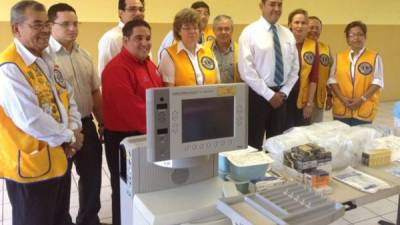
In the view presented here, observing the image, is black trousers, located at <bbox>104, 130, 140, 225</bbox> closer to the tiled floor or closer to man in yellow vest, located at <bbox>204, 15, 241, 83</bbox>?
the tiled floor

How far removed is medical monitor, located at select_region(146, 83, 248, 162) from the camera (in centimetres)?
139

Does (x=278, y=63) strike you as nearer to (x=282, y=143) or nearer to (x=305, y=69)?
(x=305, y=69)

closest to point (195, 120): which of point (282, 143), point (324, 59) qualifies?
point (282, 143)

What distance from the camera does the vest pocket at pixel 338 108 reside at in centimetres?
334

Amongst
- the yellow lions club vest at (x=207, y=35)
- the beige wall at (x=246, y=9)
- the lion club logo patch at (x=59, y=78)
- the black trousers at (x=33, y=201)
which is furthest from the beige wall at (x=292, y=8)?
the black trousers at (x=33, y=201)

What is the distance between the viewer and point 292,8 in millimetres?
6055

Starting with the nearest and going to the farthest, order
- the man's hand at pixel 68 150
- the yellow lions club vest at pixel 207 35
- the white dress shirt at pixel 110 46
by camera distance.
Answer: the man's hand at pixel 68 150
the white dress shirt at pixel 110 46
the yellow lions club vest at pixel 207 35

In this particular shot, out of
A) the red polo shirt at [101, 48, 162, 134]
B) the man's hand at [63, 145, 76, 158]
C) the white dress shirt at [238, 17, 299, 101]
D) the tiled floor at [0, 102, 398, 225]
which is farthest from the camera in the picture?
the white dress shirt at [238, 17, 299, 101]

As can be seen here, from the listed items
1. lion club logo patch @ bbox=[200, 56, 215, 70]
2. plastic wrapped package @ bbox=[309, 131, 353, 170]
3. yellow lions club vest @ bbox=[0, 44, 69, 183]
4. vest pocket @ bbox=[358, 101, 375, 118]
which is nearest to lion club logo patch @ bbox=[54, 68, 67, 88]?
yellow lions club vest @ bbox=[0, 44, 69, 183]

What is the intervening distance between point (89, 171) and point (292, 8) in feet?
15.3

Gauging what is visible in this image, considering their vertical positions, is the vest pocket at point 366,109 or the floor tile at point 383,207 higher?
the vest pocket at point 366,109

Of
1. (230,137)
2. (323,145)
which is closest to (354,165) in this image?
(323,145)

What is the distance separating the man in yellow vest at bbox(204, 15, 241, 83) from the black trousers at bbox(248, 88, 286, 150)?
0.76ft

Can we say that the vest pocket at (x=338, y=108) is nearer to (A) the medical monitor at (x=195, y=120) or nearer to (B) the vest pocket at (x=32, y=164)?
(A) the medical monitor at (x=195, y=120)
